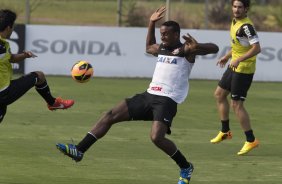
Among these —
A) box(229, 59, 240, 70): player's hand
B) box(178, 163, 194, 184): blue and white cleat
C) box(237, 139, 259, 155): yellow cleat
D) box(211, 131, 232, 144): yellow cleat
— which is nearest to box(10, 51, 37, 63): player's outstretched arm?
box(178, 163, 194, 184): blue and white cleat

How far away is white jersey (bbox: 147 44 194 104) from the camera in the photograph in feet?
35.5

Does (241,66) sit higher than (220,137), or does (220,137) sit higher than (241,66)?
(241,66)

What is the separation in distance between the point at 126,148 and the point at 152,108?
2729mm

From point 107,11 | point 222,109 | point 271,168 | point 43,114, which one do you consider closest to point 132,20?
point 107,11

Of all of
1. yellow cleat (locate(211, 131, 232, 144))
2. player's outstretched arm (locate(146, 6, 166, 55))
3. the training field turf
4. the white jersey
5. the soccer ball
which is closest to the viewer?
the white jersey

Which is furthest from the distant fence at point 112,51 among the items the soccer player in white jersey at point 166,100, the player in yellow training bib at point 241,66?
the soccer player in white jersey at point 166,100

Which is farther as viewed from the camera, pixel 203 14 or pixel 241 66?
pixel 203 14

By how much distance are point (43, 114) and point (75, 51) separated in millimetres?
8001

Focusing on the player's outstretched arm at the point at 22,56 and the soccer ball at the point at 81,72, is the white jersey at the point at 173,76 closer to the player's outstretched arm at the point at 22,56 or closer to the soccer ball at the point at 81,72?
the player's outstretched arm at the point at 22,56

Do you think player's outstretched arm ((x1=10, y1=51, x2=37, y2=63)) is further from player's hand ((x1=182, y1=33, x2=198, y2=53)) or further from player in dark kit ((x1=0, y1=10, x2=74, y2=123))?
player's hand ((x1=182, y1=33, x2=198, y2=53))

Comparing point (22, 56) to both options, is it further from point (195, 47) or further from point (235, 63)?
point (235, 63)

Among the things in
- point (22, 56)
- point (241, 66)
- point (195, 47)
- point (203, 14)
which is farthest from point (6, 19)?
point (203, 14)

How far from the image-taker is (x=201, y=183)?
10.9 meters

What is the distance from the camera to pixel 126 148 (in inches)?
527
